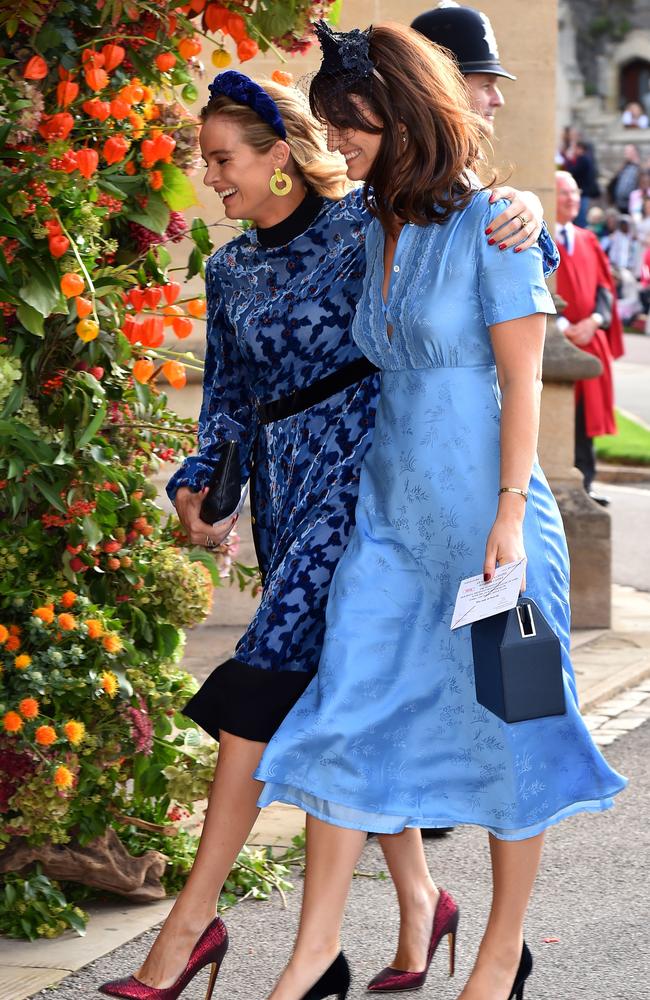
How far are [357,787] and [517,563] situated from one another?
52 cm

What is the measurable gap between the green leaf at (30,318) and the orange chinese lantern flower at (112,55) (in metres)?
0.51

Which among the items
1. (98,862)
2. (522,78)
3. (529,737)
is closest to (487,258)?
(529,737)

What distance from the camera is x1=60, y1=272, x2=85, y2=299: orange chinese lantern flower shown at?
3225 millimetres

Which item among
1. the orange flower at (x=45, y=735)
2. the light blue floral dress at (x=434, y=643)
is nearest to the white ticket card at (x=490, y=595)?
the light blue floral dress at (x=434, y=643)

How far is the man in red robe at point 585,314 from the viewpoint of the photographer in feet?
32.6

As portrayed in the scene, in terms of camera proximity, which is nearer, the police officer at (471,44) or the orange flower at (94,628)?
the orange flower at (94,628)

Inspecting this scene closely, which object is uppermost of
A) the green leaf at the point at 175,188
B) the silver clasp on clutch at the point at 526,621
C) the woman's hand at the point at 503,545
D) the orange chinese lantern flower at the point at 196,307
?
the green leaf at the point at 175,188

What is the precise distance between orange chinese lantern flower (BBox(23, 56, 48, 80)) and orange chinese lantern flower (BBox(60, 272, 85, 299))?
16.4 inches

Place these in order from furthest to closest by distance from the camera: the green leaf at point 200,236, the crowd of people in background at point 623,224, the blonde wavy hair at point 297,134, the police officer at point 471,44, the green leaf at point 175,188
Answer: the crowd of people in background at point 623,224 → the police officer at point 471,44 → the green leaf at point 200,236 → the green leaf at point 175,188 → the blonde wavy hair at point 297,134

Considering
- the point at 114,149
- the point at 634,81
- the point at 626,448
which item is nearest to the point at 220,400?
the point at 114,149

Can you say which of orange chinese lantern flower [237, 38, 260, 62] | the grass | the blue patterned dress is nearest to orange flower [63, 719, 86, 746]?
the blue patterned dress

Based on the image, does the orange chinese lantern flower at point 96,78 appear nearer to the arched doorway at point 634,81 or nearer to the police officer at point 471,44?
the police officer at point 471,44

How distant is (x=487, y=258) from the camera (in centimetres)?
307

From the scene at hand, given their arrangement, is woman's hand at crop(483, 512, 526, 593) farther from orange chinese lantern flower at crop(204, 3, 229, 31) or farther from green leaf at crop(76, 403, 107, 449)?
orange chinese lantern flower at crop(204, 3, 229, 31)
